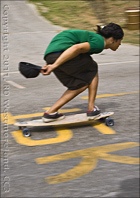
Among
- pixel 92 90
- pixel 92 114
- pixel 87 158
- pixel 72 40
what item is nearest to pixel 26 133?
pixel 92 114

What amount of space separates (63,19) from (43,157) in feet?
47.9

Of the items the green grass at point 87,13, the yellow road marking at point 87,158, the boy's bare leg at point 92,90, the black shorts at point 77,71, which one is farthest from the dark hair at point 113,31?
the boy's bare leg at point 92,90

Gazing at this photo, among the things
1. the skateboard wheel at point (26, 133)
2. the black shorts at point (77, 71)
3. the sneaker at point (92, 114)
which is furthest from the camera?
the sneaker at point (92, 114)

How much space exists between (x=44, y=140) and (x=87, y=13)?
3.10m

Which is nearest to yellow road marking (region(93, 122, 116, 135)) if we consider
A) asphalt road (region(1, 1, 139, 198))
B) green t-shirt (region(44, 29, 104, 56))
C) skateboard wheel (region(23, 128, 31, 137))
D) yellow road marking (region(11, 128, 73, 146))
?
asphalt road (region(1, 1, 139, 198))

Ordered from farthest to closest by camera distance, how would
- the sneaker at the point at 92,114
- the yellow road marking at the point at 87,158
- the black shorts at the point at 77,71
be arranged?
1. the sneaker at the point at 92,114
2. the black shorts at the point at 77,71
3. the yellow road marking at the point at 87,158

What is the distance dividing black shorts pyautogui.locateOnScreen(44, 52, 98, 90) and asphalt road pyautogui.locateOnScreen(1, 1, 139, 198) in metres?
0.73

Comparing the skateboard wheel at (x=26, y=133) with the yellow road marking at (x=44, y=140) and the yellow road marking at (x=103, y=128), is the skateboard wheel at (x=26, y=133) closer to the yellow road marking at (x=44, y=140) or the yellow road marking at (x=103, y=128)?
the yellow road marking at (x=44, y=140)

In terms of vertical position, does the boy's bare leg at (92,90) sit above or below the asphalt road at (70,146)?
above

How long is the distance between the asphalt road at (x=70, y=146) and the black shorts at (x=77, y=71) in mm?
730

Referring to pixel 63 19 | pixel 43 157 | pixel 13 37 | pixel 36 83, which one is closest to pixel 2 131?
pixel 43 157

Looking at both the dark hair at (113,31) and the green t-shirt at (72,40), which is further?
the green t-shirt at (72,40)

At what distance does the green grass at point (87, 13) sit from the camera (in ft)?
5.27

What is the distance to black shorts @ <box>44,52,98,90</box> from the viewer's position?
4883mm
